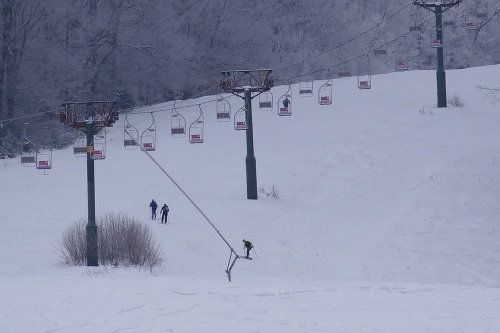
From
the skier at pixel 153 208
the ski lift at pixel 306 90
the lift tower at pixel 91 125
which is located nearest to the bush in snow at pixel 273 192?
the ski lift at pixel 306 90

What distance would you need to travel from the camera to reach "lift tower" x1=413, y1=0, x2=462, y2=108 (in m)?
41.1

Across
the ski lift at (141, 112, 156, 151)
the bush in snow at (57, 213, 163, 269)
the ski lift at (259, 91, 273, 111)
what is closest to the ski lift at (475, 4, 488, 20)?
the ski lift at (259, 91, 273, 111)

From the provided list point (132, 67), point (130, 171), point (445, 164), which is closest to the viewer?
point (445, 164)

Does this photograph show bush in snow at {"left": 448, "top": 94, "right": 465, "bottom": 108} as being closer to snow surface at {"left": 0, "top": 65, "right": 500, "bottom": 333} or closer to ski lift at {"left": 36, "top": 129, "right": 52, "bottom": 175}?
snow surface at {"left": 0, "top": 65, "right": 500, "bottom": 333}

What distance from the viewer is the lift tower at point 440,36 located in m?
41.1

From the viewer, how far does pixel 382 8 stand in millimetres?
75062

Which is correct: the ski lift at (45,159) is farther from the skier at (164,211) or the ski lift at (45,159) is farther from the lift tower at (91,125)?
the lift tower at (91,125)

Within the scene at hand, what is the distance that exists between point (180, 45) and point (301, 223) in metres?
29.3

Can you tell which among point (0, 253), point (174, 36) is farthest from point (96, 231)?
point (174, 36)

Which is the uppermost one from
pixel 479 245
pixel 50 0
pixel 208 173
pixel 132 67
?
pixel 50 0

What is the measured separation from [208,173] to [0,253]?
1245 centimetres

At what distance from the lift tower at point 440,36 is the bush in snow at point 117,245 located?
20934mm

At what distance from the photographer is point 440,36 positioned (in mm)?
41812

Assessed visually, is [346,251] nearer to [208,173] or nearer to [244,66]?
[208,173]
